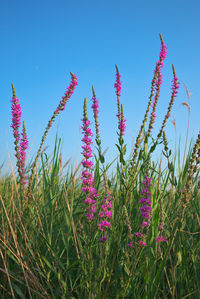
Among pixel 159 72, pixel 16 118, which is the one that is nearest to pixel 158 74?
pixel 159 72

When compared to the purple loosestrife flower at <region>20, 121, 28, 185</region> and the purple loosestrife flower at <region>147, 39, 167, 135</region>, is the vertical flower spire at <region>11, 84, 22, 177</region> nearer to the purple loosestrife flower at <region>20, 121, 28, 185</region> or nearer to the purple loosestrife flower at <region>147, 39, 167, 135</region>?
the purple loosestrife flower at <region>20, 121, 28, 185</region>

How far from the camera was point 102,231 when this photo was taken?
78.1 inches

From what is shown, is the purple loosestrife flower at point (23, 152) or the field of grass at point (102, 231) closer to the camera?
the field of grass at point (102, 231)

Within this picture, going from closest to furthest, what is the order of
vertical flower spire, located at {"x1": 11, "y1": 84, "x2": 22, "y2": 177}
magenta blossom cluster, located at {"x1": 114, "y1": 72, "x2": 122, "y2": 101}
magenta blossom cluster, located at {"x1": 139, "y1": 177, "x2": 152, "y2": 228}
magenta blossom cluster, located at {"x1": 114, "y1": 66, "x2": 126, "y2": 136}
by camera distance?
magenta blossom cluster, located at {"x1": 139, "y1": 177, "x2": 152, "y2": 228}
vertical flower spire, located at {"x1": 11, "y1": 84, "x2": 22, "y2": 177}
magenta blossom cluster, located at {"x1": 114, "y1": 66, "x2": 126, "y2": 136}
magenta blossom cluster, located at {"x1": 114, "y1": 72, "x2": 122, "y2": 101}

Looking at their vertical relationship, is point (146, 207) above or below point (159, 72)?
below

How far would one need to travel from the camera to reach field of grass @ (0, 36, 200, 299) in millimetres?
1824

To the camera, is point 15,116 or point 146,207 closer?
point 146,207

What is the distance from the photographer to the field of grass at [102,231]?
1.82 meters

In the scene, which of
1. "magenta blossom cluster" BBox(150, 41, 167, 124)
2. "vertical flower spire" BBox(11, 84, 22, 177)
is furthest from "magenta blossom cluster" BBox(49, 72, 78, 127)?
"magenta blossom cluster" BBox(150, 41, 167, 124)

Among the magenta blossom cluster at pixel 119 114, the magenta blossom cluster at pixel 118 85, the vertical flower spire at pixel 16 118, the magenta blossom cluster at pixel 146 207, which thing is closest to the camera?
the magenta blossom cluster at pixel 146 207

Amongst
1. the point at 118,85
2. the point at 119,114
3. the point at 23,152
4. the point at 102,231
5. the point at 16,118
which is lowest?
the point at 102,231

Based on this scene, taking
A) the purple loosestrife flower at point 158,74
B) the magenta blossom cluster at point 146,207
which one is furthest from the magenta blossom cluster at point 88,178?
the purple loosestrife flower at point 158,74

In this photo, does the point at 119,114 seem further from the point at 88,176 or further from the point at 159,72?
the point at 88,176

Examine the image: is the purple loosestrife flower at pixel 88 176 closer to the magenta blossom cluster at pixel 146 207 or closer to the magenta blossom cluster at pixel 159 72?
the magenta blossom cluster at pixel 146 207
